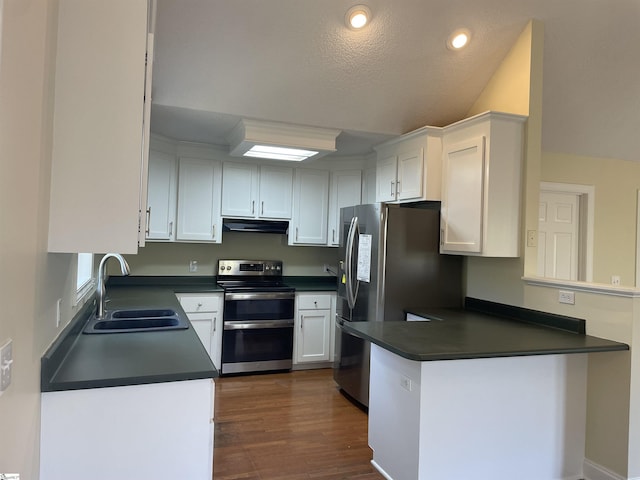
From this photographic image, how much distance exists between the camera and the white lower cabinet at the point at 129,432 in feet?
5.06

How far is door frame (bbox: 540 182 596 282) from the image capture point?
4.11m

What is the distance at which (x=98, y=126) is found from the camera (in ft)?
5.26

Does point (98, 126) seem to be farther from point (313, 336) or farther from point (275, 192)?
point (313, 336)

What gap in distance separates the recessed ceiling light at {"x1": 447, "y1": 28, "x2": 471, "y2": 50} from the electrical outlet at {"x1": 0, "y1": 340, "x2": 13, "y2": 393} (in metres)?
3.08

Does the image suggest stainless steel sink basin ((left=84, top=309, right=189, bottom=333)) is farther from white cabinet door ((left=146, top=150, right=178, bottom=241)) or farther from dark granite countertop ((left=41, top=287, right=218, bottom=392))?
white cabinet door ((left=146, top=150, right=178, bottom=241))

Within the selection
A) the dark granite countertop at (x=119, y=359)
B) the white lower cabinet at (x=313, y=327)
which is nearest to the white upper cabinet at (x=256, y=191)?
the white lower cabinet at (x=313, y=327)

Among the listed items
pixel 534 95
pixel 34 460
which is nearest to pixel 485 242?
pixel 534 95

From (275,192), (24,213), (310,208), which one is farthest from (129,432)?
(310,208)

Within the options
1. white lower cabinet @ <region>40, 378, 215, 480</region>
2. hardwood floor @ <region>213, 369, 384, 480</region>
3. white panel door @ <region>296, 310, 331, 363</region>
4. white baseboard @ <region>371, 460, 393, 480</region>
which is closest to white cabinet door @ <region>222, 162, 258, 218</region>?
white panel door @ <region>296, 310, 331, 363</region>

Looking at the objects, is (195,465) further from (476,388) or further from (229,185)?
(229,185)

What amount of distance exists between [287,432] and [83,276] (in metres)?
1.71

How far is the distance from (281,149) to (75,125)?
91.7 inches

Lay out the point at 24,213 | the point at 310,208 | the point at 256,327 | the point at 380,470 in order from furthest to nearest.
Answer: the point at 310,208 < the point at 256,327 < the point at 380,470 < the point at 24,213

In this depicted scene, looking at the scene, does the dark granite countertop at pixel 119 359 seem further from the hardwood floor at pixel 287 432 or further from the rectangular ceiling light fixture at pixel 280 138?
the rectangular ceiling light fixture at pixel 280 138
